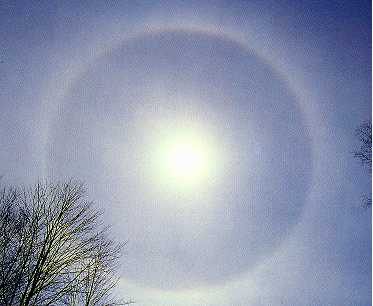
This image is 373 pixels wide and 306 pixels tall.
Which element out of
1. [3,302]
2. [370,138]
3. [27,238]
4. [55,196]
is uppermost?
[370,138]

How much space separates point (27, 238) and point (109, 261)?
3410 mm

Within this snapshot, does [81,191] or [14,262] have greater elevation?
[81,191]

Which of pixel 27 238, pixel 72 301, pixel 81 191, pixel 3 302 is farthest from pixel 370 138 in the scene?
pixel 72 301

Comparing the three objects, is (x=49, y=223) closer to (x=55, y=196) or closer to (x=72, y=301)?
(x=55, y=196)

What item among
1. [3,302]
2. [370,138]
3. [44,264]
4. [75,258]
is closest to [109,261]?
[75,258]

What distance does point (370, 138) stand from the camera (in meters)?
10.9

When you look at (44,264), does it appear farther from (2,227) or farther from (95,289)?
(95,289)

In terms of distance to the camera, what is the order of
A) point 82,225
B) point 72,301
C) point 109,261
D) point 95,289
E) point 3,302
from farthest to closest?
→ point 72,301 → point 95,289 → point 109,261 → point 82,225 → point 3,302

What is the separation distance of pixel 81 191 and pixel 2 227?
108 inches

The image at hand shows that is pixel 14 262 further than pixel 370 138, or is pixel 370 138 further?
pixel 370 138

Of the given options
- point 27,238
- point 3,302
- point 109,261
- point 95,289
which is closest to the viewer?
point 3,302

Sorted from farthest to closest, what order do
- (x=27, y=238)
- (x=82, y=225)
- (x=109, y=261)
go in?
(x=109, y=261) < (x=82, y=225) < (x=27, y=238)

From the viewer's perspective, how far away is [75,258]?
393 inches

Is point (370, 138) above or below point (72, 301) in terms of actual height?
above
